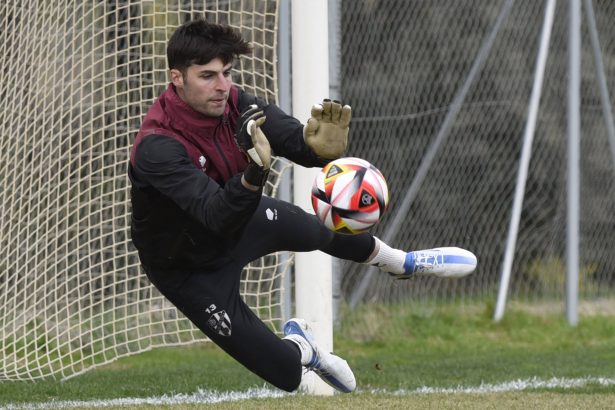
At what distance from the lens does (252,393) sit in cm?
713

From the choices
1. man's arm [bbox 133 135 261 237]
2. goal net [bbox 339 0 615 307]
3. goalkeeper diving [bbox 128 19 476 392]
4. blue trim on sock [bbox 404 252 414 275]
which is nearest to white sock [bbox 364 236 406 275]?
blue trim on sock [bbox 404 252 414 275]

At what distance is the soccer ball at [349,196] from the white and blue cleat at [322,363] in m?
0.83

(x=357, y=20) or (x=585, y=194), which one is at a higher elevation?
(x=357, y=20)

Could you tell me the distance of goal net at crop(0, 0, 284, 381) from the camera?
7.46 meters

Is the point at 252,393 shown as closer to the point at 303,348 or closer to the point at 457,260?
the point at 303,348

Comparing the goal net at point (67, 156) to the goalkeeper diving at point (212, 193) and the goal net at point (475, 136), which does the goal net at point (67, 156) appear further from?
the goal net at point (475, 136)

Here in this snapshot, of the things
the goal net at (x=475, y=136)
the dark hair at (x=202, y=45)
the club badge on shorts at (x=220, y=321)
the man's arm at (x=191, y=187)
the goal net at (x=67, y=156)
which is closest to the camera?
the man's arm at (x=191, y=187)

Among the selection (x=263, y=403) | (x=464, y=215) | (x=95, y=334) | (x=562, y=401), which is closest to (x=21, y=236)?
(x=95, y=334)

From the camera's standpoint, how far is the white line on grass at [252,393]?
6.68m

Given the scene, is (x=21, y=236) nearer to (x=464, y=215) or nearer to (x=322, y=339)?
(x=322, y=339)

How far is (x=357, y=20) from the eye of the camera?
9930 mm

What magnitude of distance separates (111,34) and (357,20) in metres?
2.98

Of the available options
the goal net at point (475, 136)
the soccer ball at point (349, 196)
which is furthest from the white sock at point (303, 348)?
the goal net at point (475, 136)

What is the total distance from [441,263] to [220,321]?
129 centimetres
